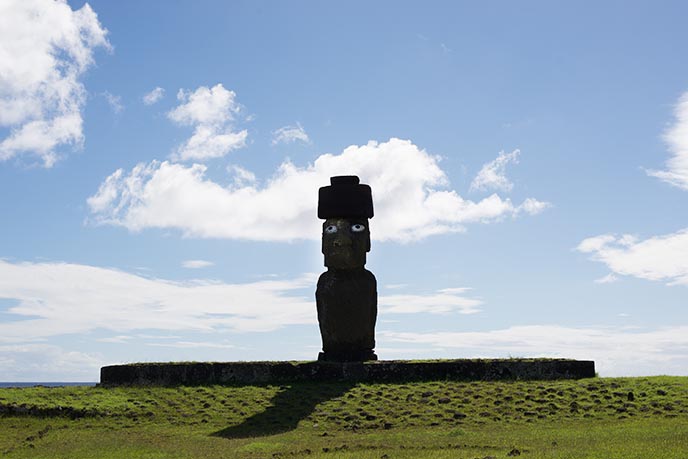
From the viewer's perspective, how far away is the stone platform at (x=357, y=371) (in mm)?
20312

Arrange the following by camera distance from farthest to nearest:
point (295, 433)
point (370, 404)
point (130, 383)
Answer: point (130, 383), point (370, 404), point (295, 433)

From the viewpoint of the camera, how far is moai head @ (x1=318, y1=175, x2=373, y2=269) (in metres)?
21.7

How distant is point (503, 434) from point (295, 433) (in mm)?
4015

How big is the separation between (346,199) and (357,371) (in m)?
4.67

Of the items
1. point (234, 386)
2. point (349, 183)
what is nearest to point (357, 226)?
point (349, 183)

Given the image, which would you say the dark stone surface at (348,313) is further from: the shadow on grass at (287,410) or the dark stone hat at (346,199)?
the shadow on grass at (287,410)

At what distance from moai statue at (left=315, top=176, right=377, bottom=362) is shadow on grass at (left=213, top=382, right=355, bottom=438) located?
1.88 meters

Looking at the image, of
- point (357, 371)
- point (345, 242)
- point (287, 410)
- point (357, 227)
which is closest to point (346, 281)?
point (345, 242)

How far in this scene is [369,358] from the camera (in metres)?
21.8

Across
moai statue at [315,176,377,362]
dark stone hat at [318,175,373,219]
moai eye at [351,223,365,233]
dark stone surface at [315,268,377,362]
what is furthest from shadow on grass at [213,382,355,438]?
dark stone hat at [318,175,373,219]

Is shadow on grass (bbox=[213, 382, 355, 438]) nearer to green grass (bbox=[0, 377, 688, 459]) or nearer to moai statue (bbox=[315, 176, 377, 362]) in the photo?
green grass (bbox=[0, 377, 688, 459])

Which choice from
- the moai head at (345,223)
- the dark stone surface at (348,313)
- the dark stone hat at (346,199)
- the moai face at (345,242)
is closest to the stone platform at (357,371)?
the dark stone surface at (348,313)

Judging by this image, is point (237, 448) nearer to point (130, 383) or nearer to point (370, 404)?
point (370, 404)

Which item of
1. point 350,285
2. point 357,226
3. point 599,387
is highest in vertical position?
point 357,226
